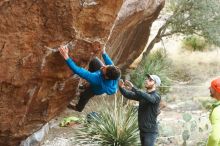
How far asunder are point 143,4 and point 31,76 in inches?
188

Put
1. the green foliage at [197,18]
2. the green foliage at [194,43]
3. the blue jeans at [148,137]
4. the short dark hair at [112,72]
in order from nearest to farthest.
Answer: the short dark hair at [112,72] < the blue jeans at [148,137] < the green foliage at [197,18] < the green foliage at [194,43]

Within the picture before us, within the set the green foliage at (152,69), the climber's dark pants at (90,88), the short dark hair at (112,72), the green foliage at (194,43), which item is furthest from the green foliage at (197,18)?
the short dark hair at (112,72)

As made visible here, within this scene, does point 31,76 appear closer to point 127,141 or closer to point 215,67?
point 127,141

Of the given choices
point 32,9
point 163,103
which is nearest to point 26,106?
point 32,9

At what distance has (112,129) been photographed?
1104 centimetres

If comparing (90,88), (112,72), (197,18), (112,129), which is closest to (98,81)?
(112,72)

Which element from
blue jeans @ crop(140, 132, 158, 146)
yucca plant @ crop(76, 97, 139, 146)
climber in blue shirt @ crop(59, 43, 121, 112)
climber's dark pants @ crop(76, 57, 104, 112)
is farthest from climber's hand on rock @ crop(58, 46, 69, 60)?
yucca plant @ crop(76, 97, 139, 146)

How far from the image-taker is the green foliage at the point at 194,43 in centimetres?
2473

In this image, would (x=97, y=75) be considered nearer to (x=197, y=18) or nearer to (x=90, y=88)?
(x=90, y=88)

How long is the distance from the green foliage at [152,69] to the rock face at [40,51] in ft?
29.0

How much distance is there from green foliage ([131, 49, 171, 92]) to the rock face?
8824mm

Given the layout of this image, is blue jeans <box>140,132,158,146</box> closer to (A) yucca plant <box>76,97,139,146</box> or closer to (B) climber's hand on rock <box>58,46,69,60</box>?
(B) climber's hand on rock <box>58,46,69,60</box>

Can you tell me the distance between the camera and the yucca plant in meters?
11.0

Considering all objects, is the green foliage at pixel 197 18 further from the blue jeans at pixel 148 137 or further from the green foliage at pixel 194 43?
the blue jeans at pixel 148 137
